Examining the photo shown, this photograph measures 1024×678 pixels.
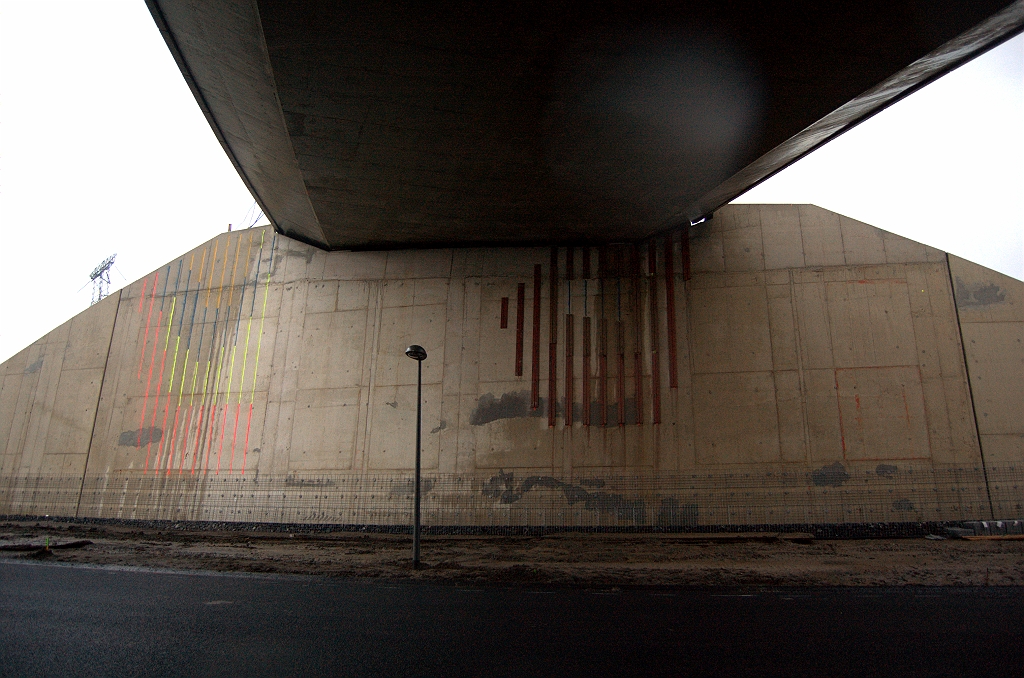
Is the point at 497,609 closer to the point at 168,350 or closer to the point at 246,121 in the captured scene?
the point at 246,121

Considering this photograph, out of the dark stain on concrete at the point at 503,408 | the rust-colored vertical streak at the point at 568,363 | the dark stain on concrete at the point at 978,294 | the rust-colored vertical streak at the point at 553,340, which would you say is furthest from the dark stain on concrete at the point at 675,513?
the dark stain on concrete at the point at 978,294

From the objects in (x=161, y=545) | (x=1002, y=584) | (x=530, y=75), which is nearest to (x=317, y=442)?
(x=161, y=545)

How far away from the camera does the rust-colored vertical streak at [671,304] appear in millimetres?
14406

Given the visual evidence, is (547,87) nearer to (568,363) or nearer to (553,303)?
(553,303)

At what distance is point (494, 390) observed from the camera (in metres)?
15.1

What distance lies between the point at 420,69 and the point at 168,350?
12832 millimetres

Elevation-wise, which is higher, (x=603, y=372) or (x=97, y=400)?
(x=603, y=372)

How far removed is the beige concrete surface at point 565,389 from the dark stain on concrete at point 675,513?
5 cm

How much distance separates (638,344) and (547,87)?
291 inches

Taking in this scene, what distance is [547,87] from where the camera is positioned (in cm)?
917

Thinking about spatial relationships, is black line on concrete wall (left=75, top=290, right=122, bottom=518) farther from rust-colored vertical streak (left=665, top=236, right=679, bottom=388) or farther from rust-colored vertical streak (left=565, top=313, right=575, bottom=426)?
rust-colored vertical streak (left=665, top=236, right=679, bottom=388)

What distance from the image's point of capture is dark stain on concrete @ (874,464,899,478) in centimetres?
1320

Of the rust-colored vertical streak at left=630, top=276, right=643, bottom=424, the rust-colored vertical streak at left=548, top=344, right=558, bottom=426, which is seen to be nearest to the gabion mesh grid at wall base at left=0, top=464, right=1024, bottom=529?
the rust-colored vertical streak at left=548, top=344, right=558, bottom=426

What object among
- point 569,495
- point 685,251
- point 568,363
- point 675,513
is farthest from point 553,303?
point 675,513
